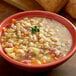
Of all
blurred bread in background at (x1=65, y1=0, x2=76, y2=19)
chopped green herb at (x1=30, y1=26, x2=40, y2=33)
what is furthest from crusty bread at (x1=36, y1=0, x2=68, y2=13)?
chopped green herb at (x1=30, y1=26, x2=40, y2=33)

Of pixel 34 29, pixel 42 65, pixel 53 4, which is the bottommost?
pixel 42 65

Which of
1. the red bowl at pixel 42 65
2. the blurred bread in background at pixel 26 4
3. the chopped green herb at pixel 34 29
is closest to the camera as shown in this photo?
the red bowl at pixel 42 65

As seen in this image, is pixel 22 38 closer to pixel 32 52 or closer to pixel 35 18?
pixel 32 52

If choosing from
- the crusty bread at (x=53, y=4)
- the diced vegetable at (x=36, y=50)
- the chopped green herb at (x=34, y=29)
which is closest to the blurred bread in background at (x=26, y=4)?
the crusty bread at (x=53, y=4)

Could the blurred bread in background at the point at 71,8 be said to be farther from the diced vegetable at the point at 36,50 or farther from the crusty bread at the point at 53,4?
the diced vegetable at the point at 36,50

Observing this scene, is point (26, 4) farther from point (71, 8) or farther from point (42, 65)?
point (42, 65)

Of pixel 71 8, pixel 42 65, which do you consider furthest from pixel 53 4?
pixel 42 65

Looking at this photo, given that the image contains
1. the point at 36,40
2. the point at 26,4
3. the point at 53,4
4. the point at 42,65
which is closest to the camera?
the point at 42,65
